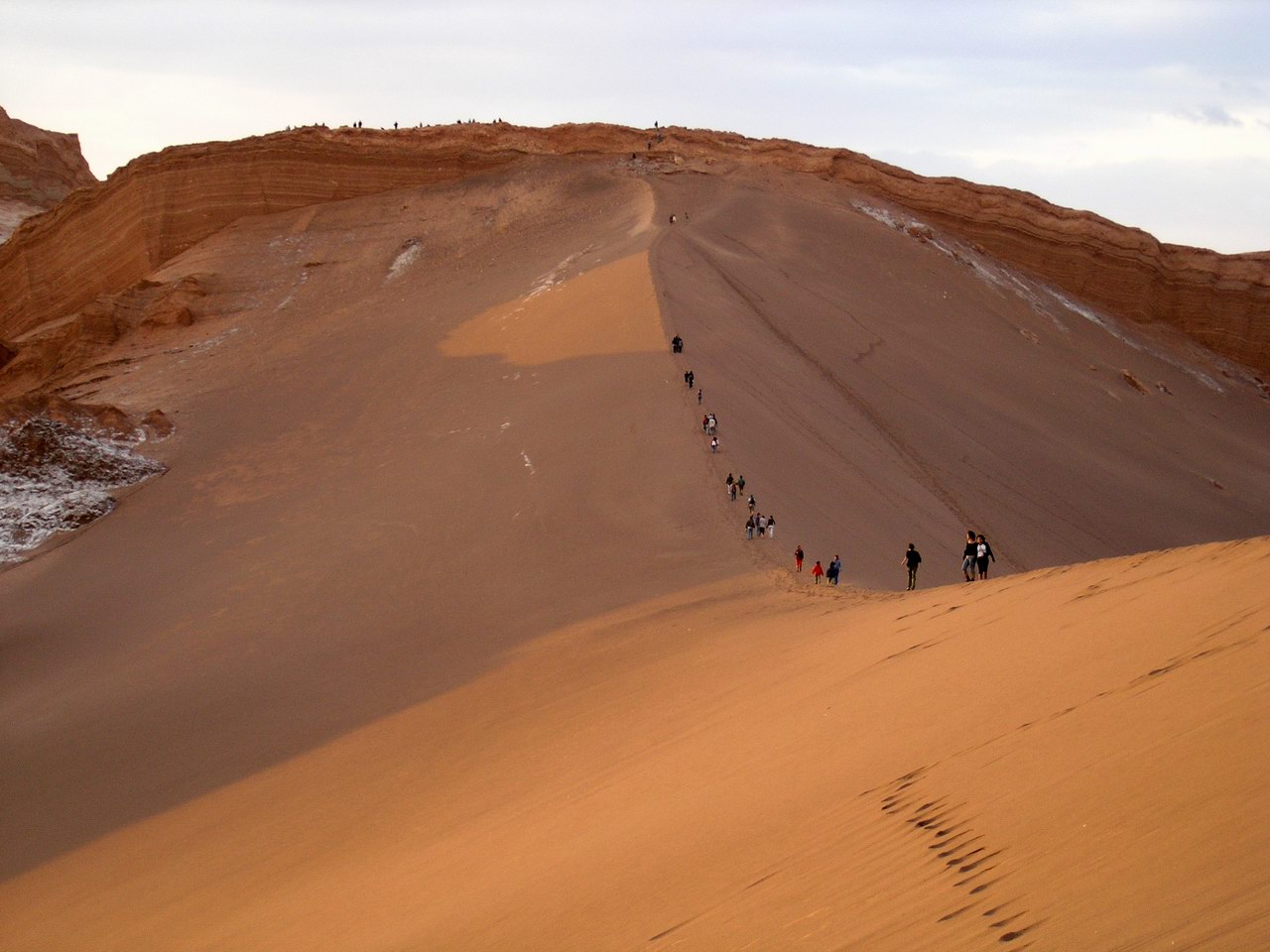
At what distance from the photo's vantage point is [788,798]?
8.05 metres

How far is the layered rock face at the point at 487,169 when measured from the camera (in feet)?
137

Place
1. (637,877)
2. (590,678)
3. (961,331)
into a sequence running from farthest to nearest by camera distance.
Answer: (961,331) < (590,678) < (637,877)

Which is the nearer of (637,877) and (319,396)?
(637,877)

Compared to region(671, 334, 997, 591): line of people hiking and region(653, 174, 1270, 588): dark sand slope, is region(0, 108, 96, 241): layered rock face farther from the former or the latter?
region(671, 334, 997, 591): line of people hiking

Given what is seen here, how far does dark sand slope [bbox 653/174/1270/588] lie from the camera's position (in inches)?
916

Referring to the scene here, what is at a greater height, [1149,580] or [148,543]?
[1149,580]

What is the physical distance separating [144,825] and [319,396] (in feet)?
56.5

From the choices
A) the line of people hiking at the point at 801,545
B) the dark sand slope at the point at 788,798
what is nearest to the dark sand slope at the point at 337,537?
the line of people hiking at the point at 801,545

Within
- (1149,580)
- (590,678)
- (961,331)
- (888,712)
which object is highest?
(961,331)

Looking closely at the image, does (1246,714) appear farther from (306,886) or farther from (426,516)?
(426,516)

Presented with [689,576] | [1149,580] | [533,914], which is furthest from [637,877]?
[689,576]

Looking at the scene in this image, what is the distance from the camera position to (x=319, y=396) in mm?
29500

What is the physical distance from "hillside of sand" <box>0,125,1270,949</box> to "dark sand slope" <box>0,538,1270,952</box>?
39mm

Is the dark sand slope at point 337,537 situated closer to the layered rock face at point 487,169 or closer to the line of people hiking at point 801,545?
the line of people hiking at point 801,545
